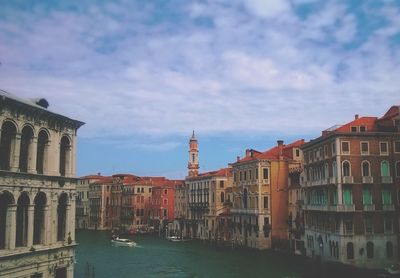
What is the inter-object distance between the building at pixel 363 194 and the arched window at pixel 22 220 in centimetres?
1911

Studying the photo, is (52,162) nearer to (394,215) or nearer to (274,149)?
(394,215)

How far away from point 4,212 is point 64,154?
3.66 m

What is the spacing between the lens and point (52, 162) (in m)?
17.0

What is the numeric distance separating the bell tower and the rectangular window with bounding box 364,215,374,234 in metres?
38.5

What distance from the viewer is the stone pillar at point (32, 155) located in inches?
624

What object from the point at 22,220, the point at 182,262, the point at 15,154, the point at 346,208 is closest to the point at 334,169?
the point at 346,208

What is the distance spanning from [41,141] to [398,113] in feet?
75.4

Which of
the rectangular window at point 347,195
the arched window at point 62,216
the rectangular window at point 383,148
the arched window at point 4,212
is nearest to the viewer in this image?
the arched window at point 4,212

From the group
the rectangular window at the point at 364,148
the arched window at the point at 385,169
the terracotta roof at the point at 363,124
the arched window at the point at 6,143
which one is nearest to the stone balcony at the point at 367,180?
the arched window at the point at 385,169

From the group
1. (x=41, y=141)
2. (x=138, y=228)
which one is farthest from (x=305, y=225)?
(x=138, y=228)

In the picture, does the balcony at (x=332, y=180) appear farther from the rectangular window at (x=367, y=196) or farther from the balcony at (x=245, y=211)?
the balcony at (x=245, y=211)

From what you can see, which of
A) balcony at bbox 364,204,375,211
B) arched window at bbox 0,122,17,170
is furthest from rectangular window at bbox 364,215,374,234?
arched window at bbox 0,122,17,170

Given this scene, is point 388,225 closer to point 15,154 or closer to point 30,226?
point 30,226

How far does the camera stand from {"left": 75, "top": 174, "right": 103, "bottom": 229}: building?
8512cm
